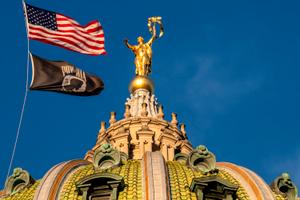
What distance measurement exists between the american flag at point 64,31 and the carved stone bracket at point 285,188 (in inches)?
524

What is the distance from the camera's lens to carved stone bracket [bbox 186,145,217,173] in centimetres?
5688

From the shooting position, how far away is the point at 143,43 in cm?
7125

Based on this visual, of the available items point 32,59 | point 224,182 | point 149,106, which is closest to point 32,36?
point 32,59

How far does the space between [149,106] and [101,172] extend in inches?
634

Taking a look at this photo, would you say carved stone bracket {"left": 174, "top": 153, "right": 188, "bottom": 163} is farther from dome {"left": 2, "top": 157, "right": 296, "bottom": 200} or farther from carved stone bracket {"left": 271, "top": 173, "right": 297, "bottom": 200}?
carved stone bracket {"left": 271, "top": 173, "right": 297, "bottom": 200}

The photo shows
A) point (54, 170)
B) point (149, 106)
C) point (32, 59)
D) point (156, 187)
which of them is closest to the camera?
point (32, 59)

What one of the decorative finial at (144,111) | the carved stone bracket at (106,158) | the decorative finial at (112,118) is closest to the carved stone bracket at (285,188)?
the carved stone bracket at (106,158)

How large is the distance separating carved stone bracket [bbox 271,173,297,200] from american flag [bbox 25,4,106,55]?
13.3 m

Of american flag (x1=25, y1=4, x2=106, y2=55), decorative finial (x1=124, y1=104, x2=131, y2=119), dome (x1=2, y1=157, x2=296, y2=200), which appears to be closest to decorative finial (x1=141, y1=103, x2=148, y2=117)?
decorative finial (x1=124, y1=104, x2=131, y2=119)

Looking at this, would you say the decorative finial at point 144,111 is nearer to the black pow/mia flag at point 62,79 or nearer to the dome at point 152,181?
the dome at point 152,181

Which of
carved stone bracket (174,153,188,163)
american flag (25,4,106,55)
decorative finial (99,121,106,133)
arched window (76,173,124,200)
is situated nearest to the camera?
american flag (25,4,106,55)

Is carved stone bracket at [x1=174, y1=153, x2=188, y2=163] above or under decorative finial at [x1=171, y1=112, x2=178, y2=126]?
under

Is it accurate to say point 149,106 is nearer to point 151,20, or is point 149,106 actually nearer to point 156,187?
point 151,20

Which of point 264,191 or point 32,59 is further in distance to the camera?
point 264,191
